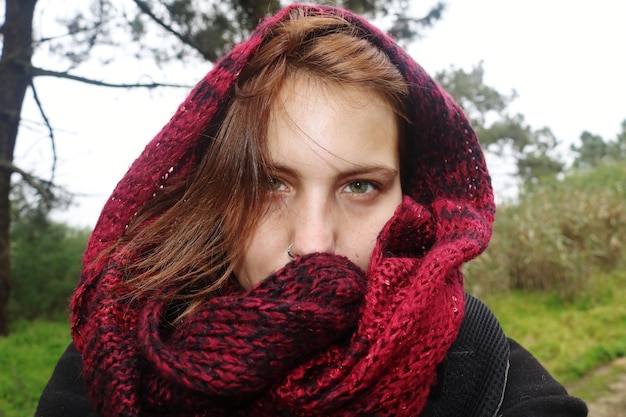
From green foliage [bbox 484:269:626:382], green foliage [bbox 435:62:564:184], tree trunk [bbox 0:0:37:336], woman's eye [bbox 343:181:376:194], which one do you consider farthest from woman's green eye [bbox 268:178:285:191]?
green foliage [bbox 435:62:564:184]

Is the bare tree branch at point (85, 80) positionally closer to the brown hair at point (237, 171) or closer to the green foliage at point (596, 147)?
the brown hair at point (237, 171)

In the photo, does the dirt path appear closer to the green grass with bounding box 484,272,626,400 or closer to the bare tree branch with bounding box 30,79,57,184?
the green grass with bounding box 484,272,626,400

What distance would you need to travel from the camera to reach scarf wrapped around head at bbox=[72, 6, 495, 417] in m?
1.01

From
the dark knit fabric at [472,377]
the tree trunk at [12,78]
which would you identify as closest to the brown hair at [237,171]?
the dark knit fabric at [472,377]

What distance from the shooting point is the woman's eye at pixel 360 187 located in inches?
47.6

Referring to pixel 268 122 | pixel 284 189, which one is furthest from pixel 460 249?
pixel 268 122

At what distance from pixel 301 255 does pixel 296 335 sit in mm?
185

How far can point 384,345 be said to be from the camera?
1.01 meters

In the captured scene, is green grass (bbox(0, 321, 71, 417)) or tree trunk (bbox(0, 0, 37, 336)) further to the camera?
tree trunk (bbox(0, 0, 37, 336))

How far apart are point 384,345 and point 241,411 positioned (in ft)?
1.19

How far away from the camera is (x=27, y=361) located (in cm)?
447

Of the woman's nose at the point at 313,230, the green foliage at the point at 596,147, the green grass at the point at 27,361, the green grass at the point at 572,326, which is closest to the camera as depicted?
the woman's nose at the point at 313,230

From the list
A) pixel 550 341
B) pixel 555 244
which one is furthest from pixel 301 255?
pixel 555 244

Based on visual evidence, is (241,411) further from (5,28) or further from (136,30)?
(5,28)
